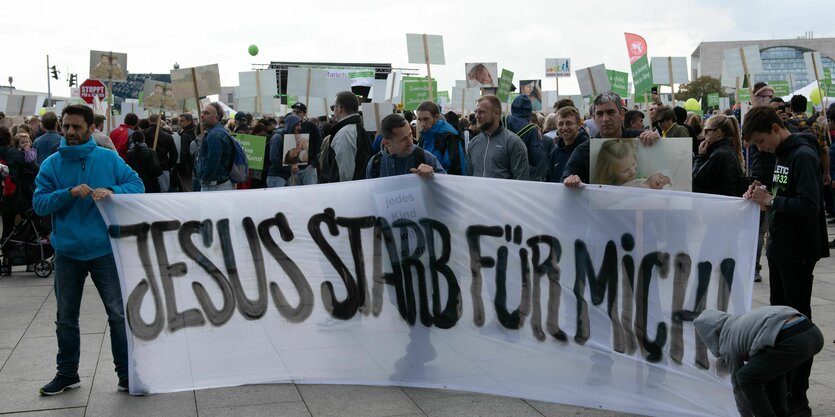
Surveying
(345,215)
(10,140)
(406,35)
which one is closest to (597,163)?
(345,215)

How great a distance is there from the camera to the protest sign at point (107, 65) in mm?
13734

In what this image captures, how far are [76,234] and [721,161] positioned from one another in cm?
512

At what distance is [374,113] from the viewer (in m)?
11.4

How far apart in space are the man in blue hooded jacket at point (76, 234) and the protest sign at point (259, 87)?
456 inches

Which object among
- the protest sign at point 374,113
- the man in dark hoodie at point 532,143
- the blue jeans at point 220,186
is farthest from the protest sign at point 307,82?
the man in dark hoodie at point 532,143

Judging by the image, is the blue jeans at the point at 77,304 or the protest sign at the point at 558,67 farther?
the protest sign at the point at 558,67

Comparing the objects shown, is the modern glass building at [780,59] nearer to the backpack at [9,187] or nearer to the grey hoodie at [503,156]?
the backpack at [9,187]

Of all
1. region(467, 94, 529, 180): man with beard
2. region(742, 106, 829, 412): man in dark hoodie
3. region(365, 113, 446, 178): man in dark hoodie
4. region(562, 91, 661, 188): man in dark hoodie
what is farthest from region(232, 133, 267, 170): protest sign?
region(742, 106, 829, 412): man in dark hoodie

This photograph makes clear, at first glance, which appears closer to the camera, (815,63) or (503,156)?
(503,156)

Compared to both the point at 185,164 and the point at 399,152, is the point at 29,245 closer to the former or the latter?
the point at 185,164

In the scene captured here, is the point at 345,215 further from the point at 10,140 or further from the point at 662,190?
the point at 10,140

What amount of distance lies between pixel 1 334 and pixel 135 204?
9.37 feet

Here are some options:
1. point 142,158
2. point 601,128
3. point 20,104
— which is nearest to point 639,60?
point 142,158

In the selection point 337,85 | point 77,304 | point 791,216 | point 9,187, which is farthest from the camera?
point 337,85
